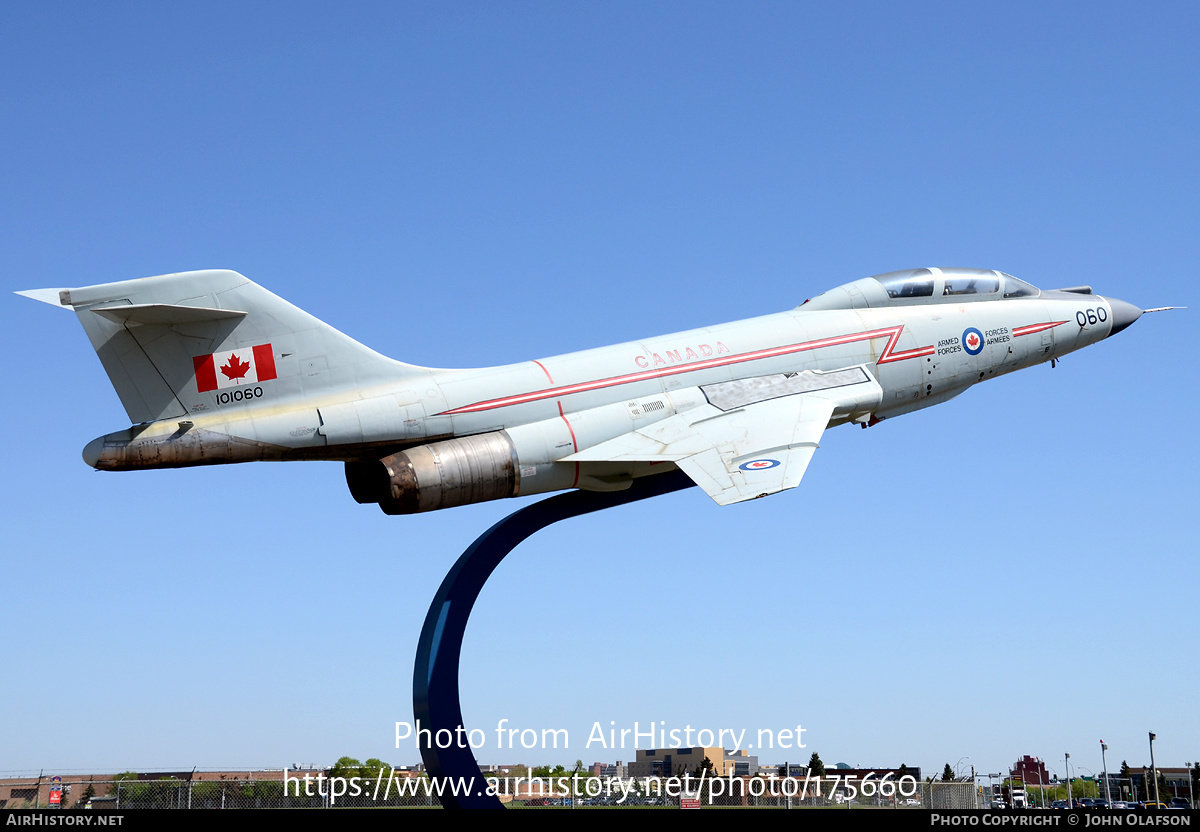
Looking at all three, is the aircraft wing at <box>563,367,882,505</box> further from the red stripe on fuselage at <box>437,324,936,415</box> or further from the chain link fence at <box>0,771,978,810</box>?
the chain link fence at <box>0,771,978,810</box>

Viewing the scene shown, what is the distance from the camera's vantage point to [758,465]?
44.8 ft

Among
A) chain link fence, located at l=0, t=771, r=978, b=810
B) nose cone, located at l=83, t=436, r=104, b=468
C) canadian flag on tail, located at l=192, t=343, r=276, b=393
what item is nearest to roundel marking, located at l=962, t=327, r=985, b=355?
chain link fence, located at l=0, t=771, r=978, b=810

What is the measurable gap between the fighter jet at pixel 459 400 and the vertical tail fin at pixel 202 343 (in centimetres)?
2

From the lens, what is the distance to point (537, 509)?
1462 cm

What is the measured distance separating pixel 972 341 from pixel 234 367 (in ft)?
39.4

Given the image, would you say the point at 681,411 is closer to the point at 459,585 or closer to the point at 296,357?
the point at 459,585

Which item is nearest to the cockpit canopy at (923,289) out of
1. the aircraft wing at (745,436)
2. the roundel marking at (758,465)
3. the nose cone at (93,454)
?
the aircraft wing at (745,436)

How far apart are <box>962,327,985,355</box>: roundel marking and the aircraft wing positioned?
2833 millimetres

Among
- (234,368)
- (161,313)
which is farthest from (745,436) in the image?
(161,313)

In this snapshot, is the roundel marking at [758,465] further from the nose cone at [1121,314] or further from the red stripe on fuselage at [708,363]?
the nose cone at [1121,314]

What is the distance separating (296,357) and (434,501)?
105 inches

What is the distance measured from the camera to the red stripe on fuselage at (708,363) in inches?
552
